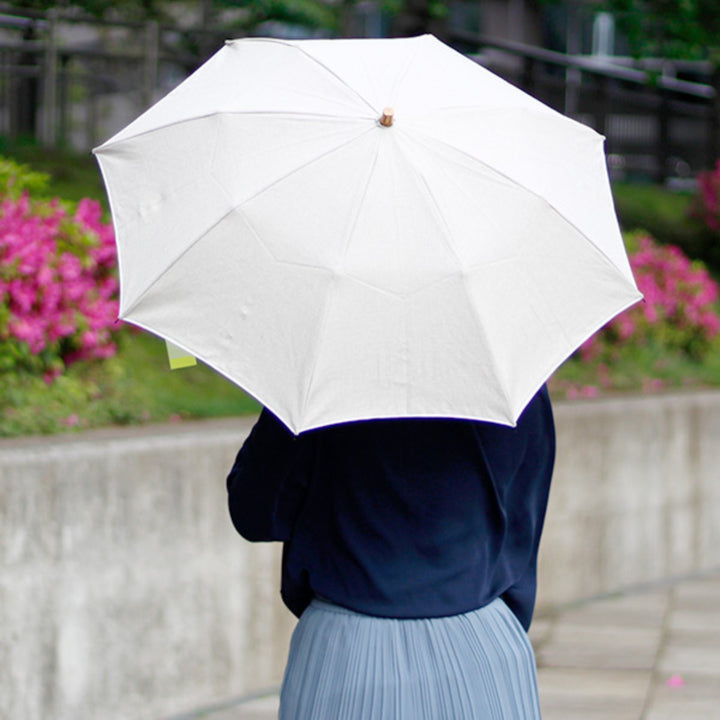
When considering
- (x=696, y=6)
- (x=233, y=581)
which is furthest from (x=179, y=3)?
(x=233, y=581)

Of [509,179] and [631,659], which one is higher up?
[509,179]

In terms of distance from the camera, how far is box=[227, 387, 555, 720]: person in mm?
2512

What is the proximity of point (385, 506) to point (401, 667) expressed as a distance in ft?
1.00

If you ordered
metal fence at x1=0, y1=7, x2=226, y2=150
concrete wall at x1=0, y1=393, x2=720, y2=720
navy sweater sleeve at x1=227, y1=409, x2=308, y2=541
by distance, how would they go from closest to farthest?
navy sweater sleeve at x1=227, y1=409, x2=308, y2=541, concrete wall at x1=0, y1=393, x2=720, y2=720, metal fence at x1=0, y1=7, x2=226, y2=150

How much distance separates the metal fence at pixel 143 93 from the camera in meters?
11.6

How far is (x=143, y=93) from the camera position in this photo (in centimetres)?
1238

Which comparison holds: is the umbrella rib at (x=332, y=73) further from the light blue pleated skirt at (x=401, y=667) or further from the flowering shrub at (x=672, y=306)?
the flowering shrub at (x=672, y=306)

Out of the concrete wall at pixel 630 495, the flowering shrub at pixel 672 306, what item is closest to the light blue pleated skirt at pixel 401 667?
the concrete wall at pixel 630 495

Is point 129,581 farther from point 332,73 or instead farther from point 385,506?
point 332,73

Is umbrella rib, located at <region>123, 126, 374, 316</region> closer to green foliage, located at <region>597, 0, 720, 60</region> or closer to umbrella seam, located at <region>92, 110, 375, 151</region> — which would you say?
umbrella seam, located at <region>92, 110, 375, 151</region>

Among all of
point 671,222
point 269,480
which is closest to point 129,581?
point 269,480

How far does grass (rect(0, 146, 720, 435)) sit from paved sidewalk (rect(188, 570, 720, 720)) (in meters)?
1.29

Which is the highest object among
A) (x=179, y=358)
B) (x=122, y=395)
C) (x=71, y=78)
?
(x=71, y=78)

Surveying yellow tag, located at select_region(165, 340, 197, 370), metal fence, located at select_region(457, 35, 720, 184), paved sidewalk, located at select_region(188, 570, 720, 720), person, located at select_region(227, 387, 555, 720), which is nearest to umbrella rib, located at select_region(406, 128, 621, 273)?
person, located at select_region(227, 387, 555, 720)
